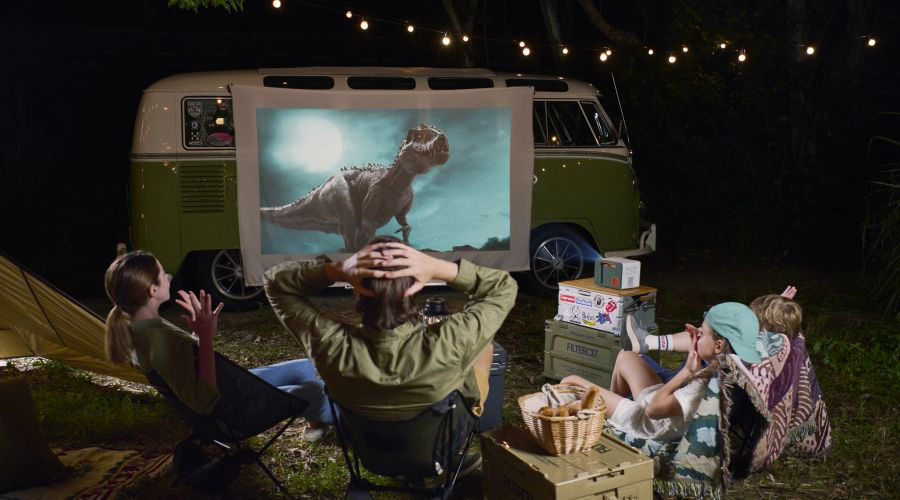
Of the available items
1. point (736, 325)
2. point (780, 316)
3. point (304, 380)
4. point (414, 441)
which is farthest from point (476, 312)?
point (780, 316)

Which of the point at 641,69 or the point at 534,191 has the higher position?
the point at 641,69

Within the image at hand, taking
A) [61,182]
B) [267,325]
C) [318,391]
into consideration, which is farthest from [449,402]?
[61,182]

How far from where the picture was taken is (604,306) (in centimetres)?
546

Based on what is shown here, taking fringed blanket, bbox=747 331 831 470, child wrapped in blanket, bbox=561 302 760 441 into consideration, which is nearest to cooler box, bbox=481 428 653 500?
child wrapped in blanket, bbox=561 302 760 441

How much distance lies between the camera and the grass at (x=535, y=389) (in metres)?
4.36

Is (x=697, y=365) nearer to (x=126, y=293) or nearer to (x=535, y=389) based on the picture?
(x=535, y=389)

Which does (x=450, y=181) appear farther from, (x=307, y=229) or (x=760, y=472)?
(x=760, y=472)

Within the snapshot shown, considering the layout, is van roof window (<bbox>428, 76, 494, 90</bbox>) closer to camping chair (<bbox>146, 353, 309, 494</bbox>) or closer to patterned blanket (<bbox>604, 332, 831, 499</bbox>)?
patterned blanket (<bbox>604, 332, 831, 499</bbox>)

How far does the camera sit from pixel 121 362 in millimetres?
3768

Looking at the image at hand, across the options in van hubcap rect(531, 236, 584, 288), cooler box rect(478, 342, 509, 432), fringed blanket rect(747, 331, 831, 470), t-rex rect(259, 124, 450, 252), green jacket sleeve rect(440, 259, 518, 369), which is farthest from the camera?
van hubcap rect(531, 236, 584, 288)

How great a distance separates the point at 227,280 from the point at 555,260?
3.21 m

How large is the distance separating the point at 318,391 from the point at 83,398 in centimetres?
219

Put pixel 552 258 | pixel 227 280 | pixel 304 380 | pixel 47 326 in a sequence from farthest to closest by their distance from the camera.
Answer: pixel 552 258
pixel 227 280
pixel 47 326
pixel 304 380

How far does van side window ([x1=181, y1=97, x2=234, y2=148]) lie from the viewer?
7.78 meters
